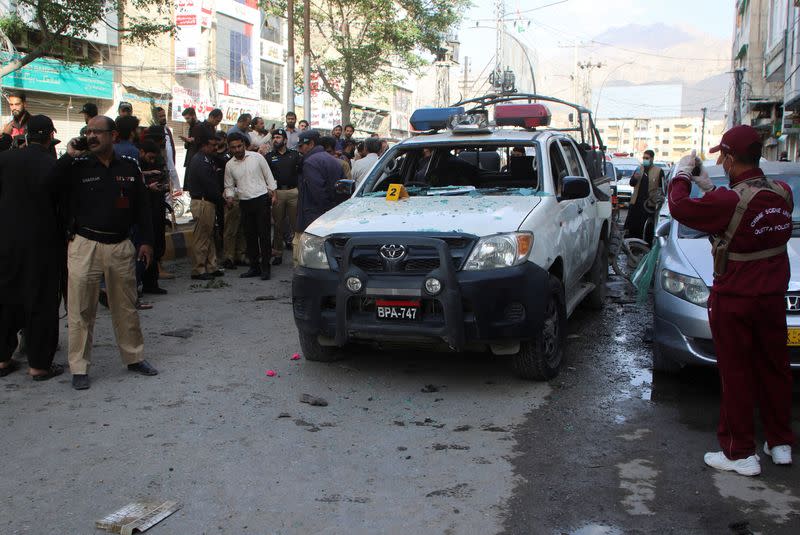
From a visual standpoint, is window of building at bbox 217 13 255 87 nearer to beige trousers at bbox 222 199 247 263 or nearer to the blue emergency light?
the blue emergency light

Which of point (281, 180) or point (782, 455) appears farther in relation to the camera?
point (281, 180)

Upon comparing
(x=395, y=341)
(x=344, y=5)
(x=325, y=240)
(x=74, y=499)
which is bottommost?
(x=74, y=499)

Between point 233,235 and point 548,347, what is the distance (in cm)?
659

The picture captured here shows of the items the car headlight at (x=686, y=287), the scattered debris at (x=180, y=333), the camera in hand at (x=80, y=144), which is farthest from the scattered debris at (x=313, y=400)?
the camera in hand at (x=80, y=144)

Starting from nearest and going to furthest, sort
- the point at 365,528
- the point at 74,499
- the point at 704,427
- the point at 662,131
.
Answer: the point at 365,528
the point at 74,499
the point at 704,427
the point at 662,131

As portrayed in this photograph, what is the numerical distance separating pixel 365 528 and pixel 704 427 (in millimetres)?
2452

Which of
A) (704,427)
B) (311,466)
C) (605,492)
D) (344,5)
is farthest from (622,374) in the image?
(344,5)

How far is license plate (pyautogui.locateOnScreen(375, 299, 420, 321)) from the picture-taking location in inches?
209

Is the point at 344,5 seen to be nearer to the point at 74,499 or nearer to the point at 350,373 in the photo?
the point at 350,373

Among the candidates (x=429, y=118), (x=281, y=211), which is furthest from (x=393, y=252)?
(x=429, y=118)

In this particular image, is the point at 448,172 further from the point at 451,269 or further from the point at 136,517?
the point at 136,517

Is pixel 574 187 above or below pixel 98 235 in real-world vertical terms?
above

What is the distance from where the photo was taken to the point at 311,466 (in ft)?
14.1

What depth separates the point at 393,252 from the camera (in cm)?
540
